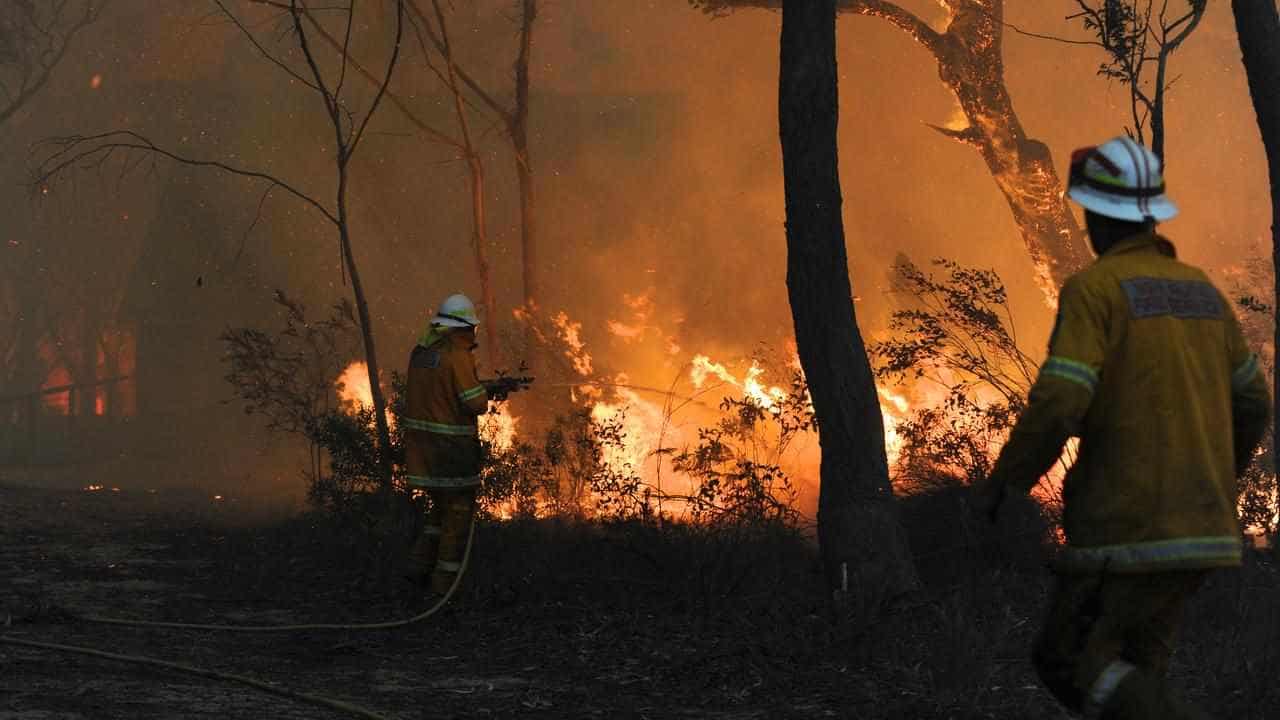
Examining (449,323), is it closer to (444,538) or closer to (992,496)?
(444,538)

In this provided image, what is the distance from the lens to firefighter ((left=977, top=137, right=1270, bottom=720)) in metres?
3.78

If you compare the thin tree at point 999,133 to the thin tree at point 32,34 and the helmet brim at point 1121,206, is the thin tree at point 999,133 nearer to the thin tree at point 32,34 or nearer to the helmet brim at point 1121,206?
the thin tree at point 32,34

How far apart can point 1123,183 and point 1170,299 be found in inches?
14.2

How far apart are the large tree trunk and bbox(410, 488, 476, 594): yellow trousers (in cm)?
220

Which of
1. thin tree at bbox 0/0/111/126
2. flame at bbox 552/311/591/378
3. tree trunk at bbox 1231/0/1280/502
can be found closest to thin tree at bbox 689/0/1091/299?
flame at bbox 552/311/591/378

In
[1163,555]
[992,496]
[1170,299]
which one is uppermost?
[1170,299]

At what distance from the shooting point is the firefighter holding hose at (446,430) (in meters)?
8.86

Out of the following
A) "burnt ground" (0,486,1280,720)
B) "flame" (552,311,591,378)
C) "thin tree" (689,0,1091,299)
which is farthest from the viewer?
"flame" (552,311,591,378)

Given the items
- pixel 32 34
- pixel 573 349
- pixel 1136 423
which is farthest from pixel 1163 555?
pixel 32 34

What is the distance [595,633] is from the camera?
7.89m

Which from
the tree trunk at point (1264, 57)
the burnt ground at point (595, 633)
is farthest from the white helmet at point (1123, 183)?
the tree trunk at point (1264, 57)

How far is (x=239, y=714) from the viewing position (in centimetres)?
584

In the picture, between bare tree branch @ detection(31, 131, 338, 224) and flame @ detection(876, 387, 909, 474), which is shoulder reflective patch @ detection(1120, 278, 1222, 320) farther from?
flame @ detection(876, 387, 909, 474)

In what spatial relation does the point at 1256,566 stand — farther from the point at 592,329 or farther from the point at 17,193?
the point at 17,193
